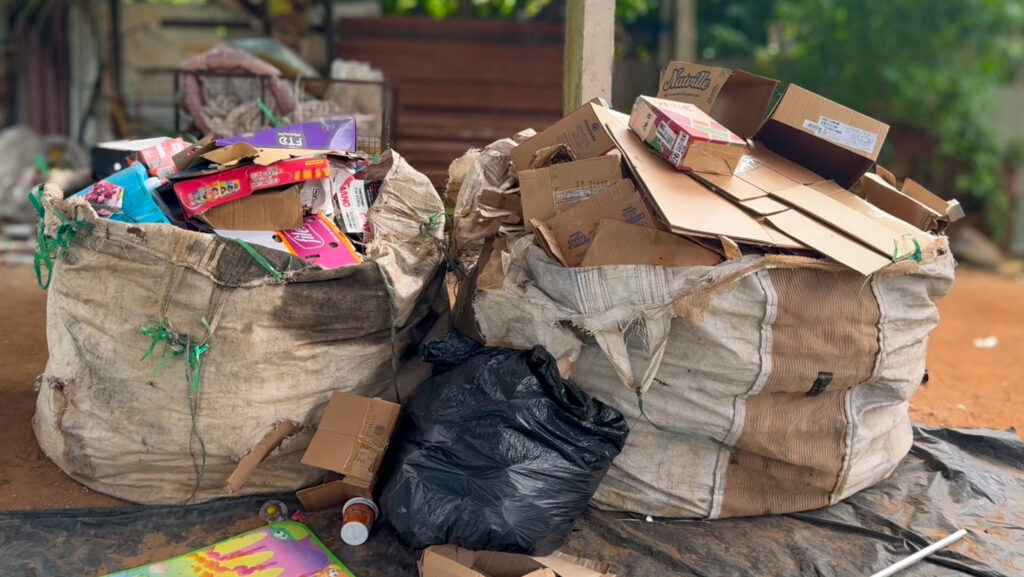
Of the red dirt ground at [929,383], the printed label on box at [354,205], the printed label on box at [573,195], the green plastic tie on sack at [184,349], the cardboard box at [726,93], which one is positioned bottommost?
Result: the red dirt ground at [929,383]

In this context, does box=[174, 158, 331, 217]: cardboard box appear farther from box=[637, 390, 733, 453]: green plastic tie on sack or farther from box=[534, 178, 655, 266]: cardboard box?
box=[637, 390, 733, 453]: green plastic tie on sack

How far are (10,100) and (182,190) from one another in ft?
25.2

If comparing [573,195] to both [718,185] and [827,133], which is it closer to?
[718,185]

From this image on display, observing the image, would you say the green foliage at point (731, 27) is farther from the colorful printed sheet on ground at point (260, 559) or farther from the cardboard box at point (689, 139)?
the colorful printed sheet on ground at point (260, 559)

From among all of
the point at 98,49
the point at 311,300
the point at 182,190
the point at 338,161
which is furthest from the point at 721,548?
the point at 98,49

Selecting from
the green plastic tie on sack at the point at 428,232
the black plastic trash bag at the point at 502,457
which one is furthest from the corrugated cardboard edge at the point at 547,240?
the green plastic tie on sack at the point at 428,232

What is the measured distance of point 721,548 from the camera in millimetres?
2385

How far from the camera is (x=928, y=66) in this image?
28.4ft

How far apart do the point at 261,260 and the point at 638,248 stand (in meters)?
1.04

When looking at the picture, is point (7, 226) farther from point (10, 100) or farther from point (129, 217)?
point (129, 217)

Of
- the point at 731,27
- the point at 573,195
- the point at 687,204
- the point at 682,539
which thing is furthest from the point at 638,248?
the point at 731,27

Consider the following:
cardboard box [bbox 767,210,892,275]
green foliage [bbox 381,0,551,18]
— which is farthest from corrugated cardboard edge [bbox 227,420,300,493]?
green foliage [bbox 381,0,551,18]

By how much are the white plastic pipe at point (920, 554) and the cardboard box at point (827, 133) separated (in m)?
1.17

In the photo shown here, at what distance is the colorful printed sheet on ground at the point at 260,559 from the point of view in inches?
84.5
